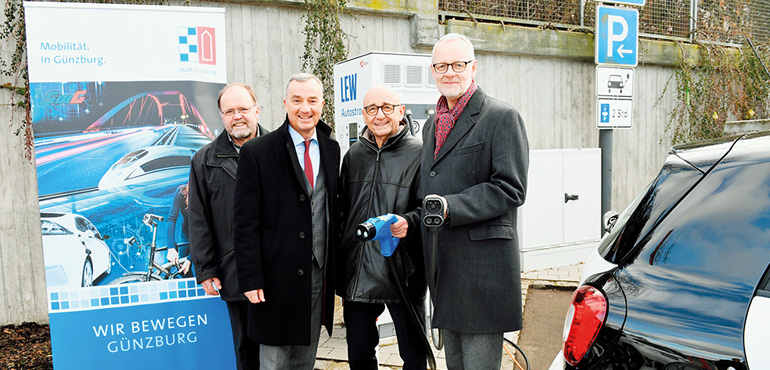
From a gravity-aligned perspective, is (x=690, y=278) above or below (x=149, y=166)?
below

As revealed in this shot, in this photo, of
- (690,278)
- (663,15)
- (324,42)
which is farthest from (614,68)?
(690,278)

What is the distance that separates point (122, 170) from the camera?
10.9 feet

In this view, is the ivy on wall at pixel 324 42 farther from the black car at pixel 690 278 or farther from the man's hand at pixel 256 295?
the black car at pixel 690 278

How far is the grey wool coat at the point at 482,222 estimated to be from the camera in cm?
216

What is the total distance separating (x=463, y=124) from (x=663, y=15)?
7545mm

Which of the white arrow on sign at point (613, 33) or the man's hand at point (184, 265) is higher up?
the white arrow on sign at point (613, 33)

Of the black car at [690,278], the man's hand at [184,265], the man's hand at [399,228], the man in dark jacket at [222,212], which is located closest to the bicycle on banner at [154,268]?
the man's hand at [184,265]

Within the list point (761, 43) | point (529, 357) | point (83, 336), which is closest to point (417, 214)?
point (529, 357)

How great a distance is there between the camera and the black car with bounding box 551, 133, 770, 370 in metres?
1.36

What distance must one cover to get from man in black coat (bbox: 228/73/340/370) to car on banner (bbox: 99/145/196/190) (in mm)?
1011

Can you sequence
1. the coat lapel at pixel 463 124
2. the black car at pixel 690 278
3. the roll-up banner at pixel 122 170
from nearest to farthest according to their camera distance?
the black car at pixel 690 278 < the coat lapel at pixel 463 124 < the roll-up banner at pixel 122 170

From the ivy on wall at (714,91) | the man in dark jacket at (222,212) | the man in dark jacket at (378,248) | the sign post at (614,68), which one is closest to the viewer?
the man in dark jacket at (378,248)

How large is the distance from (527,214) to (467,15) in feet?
8.64

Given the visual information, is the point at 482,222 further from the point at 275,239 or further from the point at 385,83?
the point at 385,83
